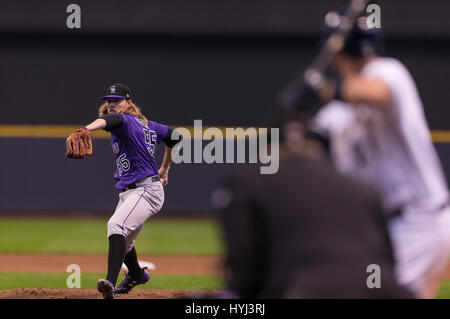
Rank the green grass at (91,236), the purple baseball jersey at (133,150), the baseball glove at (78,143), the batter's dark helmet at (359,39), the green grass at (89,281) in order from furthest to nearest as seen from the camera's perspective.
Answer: the green grass at (91,236)
the green grass at (89,281)
the purple baseball jersey at (133,150)
the baseball glove at (78,143)
the batter's dark helmet at (359,39)

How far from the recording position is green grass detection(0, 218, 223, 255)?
11.8 meters

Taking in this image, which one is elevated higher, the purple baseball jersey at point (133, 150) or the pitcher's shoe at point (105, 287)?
the purple baseball jersey at point (133, 150)

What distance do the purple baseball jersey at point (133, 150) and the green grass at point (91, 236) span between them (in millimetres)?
3997

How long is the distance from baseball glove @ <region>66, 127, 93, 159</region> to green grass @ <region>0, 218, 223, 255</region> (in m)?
5.17

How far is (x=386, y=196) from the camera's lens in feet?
11.5

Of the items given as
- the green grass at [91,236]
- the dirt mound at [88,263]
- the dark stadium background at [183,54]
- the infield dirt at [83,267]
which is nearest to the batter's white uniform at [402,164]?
the infield dirt at [83,267]

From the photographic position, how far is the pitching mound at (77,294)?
7.12 m

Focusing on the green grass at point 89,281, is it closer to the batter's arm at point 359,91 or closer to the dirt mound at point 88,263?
the dirt mound at point 88,263

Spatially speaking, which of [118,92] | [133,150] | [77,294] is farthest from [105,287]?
[118,92]

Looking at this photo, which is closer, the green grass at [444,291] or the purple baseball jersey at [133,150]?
the purple baseball jersey at [133,150]

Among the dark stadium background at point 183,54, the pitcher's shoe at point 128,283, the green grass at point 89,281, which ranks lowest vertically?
the pitcher's shoe at point 128,283
